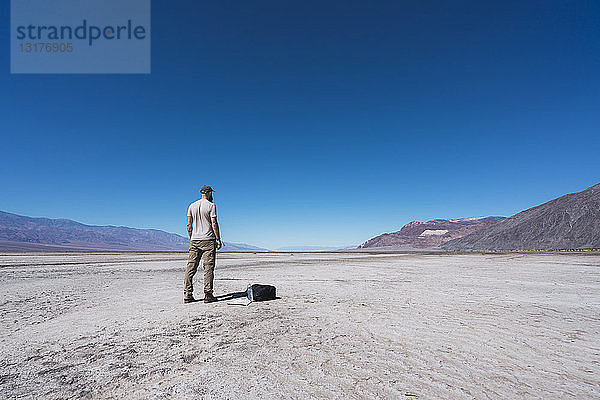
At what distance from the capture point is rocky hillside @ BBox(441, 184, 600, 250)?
51.9m

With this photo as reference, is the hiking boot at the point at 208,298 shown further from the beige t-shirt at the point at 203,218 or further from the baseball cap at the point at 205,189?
the baseball cap at the point at 205,189

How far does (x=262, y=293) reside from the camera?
20.4 ft

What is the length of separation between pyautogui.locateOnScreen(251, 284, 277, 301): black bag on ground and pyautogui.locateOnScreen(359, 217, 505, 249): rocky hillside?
13155 cm

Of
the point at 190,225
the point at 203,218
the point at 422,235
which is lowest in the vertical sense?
the point at 422,235

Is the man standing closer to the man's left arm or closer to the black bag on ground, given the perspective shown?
the man's left arm

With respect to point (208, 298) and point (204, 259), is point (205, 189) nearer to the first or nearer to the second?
point (204, 259)

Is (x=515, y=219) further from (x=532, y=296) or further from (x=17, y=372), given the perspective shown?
(x=17, y=372)

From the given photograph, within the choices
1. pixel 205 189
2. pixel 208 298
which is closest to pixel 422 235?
pixel 208 298

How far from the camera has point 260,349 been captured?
3467mm

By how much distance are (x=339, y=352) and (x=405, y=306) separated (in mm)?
2935

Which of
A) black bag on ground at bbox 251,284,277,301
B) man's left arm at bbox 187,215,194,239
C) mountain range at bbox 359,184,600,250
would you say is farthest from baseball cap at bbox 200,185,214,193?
mountain range at bbox 359,184,600,250

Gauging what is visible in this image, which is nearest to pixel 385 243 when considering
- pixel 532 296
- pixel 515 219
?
pixel 515 219

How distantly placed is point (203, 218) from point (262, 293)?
207 cm

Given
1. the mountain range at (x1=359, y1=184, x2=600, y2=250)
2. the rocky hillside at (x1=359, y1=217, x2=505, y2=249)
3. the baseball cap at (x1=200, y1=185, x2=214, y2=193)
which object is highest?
the baseball cap at (x1=200, y1=185, x2=214, y2=193)
